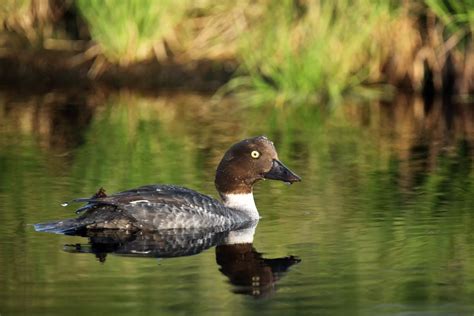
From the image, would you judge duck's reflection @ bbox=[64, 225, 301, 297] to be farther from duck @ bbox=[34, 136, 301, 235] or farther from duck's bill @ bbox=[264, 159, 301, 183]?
duck's bill @ bbox=[264, 159, 301, 183]

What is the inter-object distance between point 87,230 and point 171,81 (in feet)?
26.8

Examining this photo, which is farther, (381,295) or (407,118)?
(407,118)

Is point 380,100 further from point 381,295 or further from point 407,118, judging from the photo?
point 381,295

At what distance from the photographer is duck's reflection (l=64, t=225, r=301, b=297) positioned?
7.19 metres

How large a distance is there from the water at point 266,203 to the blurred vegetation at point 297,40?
46 cm

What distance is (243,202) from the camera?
9.14m

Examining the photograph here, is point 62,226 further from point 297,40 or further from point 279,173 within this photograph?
point 297,40

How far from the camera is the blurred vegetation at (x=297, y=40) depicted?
591 inches

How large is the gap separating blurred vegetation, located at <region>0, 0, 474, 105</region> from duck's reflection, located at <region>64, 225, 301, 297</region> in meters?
6.43

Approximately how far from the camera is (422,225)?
28.3ft

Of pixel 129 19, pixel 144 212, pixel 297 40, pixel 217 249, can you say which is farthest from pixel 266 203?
pixel 129 19

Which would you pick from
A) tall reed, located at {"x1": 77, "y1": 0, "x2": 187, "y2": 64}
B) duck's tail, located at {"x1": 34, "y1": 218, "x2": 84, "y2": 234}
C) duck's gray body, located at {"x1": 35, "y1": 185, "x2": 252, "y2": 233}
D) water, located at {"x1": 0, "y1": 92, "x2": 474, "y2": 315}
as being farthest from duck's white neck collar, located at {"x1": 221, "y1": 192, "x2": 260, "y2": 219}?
tall reed, located at {"x1": 77, "y1": 0, "x2": 187, "y2": 64}

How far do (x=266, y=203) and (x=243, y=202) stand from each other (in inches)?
23.3

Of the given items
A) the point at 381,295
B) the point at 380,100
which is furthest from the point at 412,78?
the point at 381,295
